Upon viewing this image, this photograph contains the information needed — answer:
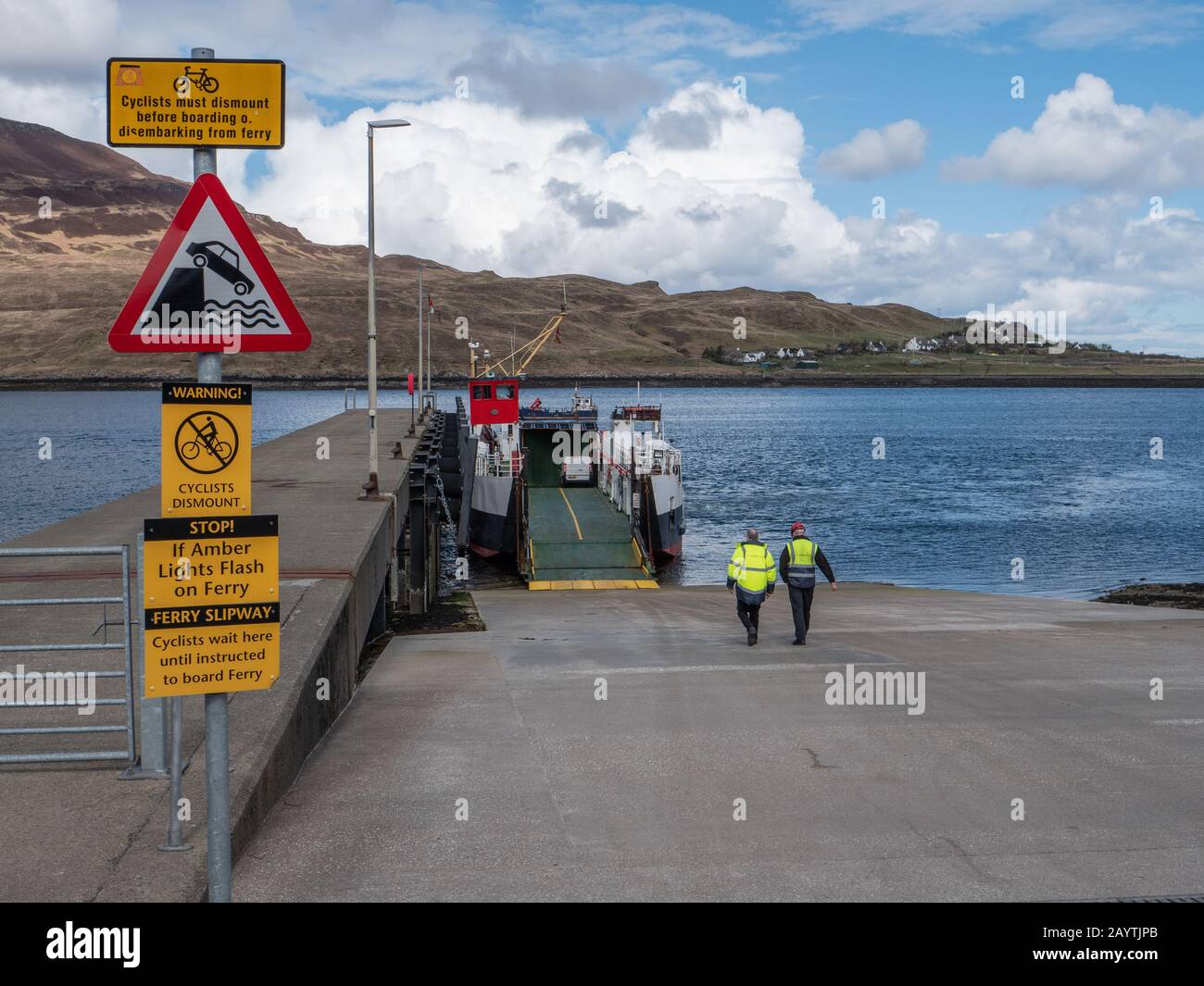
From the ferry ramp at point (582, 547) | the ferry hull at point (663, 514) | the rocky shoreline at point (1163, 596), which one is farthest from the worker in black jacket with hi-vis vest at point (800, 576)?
the ferry hull at point (663, 514)

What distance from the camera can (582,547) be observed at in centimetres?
3719

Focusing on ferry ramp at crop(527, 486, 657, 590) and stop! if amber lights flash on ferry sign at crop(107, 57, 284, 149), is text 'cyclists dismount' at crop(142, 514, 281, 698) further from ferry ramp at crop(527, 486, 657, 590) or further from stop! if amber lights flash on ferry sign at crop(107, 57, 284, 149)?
ferry ramp at crop(527, 486, 657, 590)

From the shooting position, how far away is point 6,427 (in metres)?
116

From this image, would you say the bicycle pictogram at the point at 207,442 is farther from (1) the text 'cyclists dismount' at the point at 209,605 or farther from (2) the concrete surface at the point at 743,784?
(2) the concrete surface at the point at 743,784

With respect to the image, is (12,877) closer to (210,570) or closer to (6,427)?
(210,570)

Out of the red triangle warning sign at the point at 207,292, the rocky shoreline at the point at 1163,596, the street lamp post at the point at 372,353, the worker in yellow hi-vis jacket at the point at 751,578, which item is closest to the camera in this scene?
the red triangle warning sign at the point at 207,292

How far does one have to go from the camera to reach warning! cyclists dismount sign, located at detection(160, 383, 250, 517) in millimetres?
4957

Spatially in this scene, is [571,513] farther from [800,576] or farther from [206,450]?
[206,450]

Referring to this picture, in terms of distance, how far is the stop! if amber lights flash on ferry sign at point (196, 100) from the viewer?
517cm

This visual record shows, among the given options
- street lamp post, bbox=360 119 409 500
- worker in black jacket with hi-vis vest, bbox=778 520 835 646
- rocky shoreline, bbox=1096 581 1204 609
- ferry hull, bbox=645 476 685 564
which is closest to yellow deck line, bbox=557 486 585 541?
ferry hull, bbox=645 476 685 564

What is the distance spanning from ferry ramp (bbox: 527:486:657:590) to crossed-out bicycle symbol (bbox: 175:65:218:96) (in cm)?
2731

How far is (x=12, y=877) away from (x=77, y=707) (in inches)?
123

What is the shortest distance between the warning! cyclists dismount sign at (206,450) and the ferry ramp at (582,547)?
2716 cm
